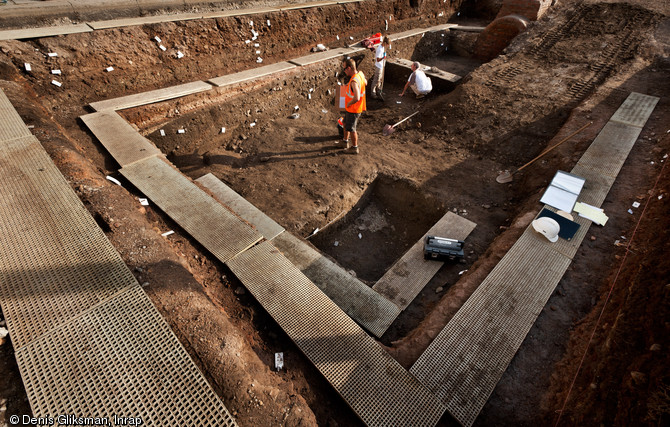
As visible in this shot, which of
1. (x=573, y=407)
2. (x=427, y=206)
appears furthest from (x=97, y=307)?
(x=427, y=206)

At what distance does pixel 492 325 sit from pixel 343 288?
5.70 feet

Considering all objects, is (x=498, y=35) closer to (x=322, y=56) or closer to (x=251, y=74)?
(x=322, y=56)

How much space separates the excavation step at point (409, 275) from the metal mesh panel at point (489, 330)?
0.94m

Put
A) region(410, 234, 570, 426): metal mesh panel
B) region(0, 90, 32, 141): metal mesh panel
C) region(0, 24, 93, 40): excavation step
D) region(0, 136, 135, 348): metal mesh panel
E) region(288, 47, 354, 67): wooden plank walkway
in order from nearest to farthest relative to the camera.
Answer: region(0, 136, 135, 348): metal mesh panel
region(410, 234, 570, 426): metal mesh panel
region(0, 90, 32, 141): metal mesh panel
region(0, 24, 93, 40): excavation step
region(288, 47, 354, 67): wooden plank walkway

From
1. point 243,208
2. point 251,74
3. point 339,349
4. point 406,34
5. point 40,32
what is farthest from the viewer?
point 406,34

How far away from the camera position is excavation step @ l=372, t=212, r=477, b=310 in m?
4.20

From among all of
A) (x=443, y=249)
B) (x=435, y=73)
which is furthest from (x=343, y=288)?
(x=435, y=73)

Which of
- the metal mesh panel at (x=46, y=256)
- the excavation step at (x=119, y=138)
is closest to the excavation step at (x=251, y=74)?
the excavation step at (x=119, y=138)

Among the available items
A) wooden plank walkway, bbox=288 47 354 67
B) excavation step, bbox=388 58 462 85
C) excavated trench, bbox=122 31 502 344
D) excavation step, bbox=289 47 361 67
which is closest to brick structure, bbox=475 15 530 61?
excavation step, bbox=388 58 462 85

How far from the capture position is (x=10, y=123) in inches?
178

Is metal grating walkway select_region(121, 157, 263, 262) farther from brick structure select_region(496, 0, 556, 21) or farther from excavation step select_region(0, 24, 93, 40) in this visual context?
brick structure select_region(496, 0, 556, 21)

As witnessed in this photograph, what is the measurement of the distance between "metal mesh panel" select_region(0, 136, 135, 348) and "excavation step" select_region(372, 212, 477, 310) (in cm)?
306

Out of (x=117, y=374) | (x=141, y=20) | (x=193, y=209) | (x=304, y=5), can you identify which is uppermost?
(x=141, y=20)

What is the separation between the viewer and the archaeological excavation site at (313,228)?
2457 mm
